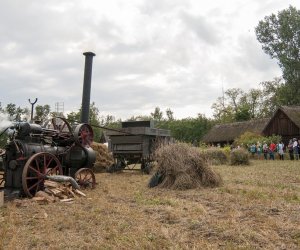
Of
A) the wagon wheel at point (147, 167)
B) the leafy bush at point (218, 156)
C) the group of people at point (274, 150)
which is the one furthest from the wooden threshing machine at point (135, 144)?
the group of people at point (274, 150)

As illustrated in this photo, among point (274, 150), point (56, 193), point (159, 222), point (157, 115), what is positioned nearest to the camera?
point (159, 222)

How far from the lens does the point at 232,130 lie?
4266cm

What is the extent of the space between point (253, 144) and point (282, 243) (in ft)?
86.8

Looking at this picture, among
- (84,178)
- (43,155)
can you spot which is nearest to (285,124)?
(84,178)

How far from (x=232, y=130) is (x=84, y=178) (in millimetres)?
34672

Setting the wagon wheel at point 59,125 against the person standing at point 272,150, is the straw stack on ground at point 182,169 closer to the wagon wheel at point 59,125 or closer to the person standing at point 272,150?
the wagon wheel at point 59,125

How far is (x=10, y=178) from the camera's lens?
26.9ft

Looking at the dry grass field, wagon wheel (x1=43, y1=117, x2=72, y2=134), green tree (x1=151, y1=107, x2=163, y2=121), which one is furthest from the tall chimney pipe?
green tree (x1=151, y1=107, x2=163, y2=121)

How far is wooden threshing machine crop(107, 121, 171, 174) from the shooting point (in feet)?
47.1

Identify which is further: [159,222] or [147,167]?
[147,167]

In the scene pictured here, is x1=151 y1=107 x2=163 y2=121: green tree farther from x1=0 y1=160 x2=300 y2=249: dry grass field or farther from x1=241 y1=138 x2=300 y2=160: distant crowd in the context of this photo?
x1=0 y1=160 x2=300 y2=249: dry grass field

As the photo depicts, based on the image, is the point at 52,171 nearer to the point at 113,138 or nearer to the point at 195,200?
the point at 195,200

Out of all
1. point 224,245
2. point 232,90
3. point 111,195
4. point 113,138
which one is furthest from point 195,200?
point 232,90

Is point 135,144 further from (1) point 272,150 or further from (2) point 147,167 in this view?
(1) point 272,150
